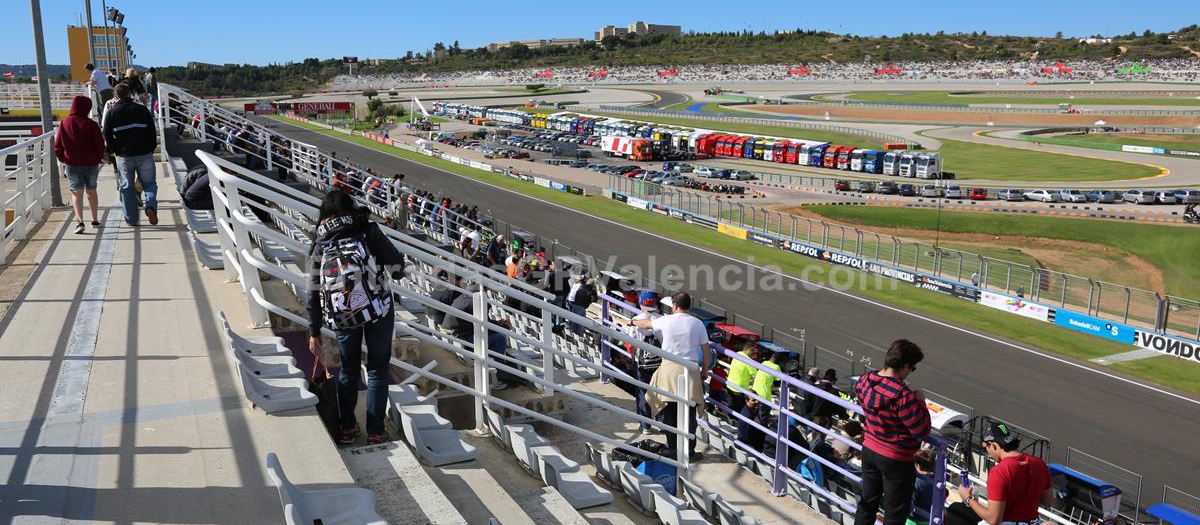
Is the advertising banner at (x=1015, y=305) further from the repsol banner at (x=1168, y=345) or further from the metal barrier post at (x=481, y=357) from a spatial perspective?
the metal barrier post at (x=481, y=357)

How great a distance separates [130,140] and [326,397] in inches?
240

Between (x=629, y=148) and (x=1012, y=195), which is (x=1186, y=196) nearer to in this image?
(x=1012, y=195)

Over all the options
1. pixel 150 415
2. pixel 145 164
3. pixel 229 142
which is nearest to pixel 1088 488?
pixel 150 415

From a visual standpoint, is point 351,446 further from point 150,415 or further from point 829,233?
point 829,233

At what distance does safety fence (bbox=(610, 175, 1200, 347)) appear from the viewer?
70.6ft

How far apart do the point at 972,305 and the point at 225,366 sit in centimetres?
2388

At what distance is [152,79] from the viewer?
19219 mm

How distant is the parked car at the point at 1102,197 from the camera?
46719 millimetres

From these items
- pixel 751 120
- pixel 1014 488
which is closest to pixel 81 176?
pixel 1014 488

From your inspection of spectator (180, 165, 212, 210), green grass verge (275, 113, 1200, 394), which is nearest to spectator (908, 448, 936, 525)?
spectator (180, 165, 212, 210)

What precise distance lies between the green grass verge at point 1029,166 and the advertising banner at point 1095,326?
36368 mm

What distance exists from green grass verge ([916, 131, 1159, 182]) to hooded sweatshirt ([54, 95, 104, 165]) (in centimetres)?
5665

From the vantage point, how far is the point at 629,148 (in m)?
73.6

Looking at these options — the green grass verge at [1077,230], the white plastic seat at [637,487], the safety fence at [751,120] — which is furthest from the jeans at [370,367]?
the safety fence at [751,120]
